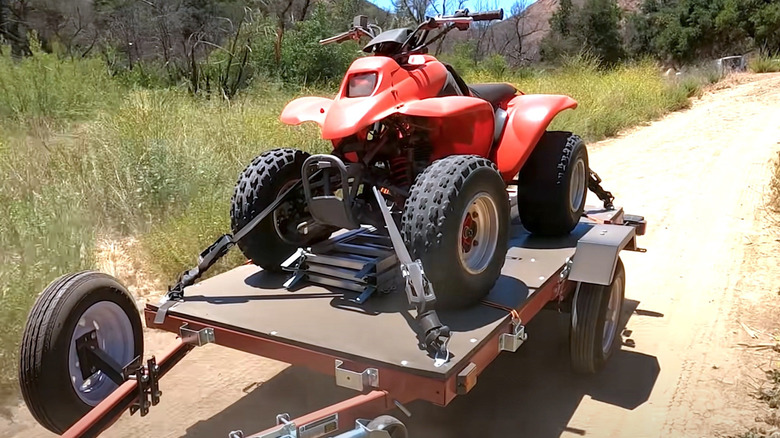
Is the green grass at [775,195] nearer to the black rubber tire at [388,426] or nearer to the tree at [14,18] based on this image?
the black rubber tire at [388,426]

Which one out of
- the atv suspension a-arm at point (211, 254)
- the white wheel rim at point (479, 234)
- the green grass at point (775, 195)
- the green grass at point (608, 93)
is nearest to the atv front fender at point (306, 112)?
the atv suspension a-arm at point (211, 254)

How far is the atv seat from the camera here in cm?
Answer: 438

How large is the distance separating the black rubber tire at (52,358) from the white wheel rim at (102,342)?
57 millimetres

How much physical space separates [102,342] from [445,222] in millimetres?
1681

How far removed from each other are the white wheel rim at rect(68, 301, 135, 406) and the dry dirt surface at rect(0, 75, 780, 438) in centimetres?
42

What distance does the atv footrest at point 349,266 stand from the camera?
135 inches

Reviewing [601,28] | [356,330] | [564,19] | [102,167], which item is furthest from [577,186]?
[564,19]

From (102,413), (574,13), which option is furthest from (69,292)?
(574,13)

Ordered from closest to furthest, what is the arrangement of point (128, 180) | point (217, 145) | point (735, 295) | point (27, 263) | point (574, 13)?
point (27, 263) < point (735, 295) < point (128, 180) < point (217, 145) < point (574, 13)

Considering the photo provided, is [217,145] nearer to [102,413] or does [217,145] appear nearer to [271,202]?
[271,202]

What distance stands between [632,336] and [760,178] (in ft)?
17.6

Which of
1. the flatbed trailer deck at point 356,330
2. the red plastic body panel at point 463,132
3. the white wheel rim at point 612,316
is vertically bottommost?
the white wheel rim at point 612,316

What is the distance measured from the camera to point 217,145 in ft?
23.9

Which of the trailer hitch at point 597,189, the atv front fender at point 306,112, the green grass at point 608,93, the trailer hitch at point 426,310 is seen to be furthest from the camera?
the green grass at point 608,93
